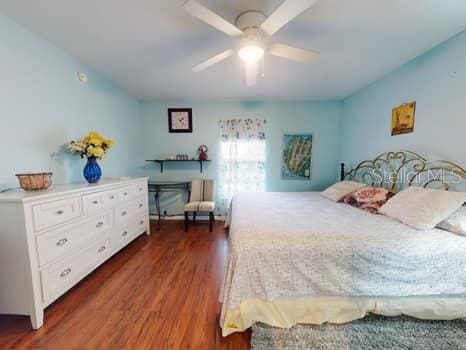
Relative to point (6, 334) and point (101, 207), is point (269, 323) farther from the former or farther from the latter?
point (101, 207)

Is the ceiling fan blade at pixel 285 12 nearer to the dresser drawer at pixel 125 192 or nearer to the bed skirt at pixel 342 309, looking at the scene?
the bed skirt at pixel 342 309

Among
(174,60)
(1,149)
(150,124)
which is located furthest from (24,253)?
(150,124)

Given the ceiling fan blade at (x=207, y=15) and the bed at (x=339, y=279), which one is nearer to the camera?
the ceiling fan blade at (x=207, y=15)

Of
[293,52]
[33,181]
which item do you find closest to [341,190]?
[293,52]

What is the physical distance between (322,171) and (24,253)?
4.17 meters

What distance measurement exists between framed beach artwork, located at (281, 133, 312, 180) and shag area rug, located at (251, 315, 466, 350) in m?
2.74

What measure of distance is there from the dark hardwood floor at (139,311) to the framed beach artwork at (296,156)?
87.2 inches

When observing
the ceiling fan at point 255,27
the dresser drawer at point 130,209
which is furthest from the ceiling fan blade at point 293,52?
the dresser drawer at point 130,209

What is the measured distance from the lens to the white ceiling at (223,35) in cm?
153

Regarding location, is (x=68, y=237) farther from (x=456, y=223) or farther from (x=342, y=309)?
(x=456, y=223)

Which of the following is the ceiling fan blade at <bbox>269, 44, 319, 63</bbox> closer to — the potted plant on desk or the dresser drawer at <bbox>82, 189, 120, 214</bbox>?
the dresser drawer at <bbox>82, 189, 120, 214</bbox>

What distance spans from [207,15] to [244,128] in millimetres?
2635

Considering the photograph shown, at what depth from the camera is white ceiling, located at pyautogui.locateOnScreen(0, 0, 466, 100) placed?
153 centimetres

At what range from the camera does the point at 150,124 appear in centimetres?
398
